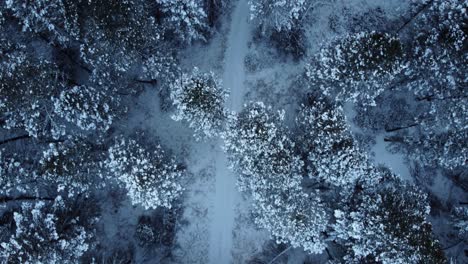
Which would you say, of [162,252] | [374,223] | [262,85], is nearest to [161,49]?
[262,85]

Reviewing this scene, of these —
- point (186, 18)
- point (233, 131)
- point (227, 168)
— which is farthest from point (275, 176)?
point (186, 18)

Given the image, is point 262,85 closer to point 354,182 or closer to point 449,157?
point 354,182

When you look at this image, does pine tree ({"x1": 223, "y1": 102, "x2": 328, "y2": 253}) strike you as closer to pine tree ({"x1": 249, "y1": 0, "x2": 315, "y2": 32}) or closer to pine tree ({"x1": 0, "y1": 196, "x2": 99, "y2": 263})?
pine tree ({"x1": 249, "y1": 0, "x2": 315, "y2": 32})

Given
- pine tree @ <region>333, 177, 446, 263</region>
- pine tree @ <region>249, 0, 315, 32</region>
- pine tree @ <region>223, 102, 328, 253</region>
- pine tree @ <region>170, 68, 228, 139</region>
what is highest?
pine tree @ <region>249, 0, 315, 32</region>

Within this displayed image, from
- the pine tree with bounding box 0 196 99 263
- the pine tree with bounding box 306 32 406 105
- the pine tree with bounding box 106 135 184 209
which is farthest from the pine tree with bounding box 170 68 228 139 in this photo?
the pine tree with bounding box 0 196 99 263

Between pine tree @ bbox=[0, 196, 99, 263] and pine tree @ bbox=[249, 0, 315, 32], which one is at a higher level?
pine tree @ bbox=[249, 0, 315, 32]

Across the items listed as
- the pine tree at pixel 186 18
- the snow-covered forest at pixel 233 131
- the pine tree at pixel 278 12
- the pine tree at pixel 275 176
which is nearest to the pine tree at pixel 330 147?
the snow-covered forest at pixel 233 131
